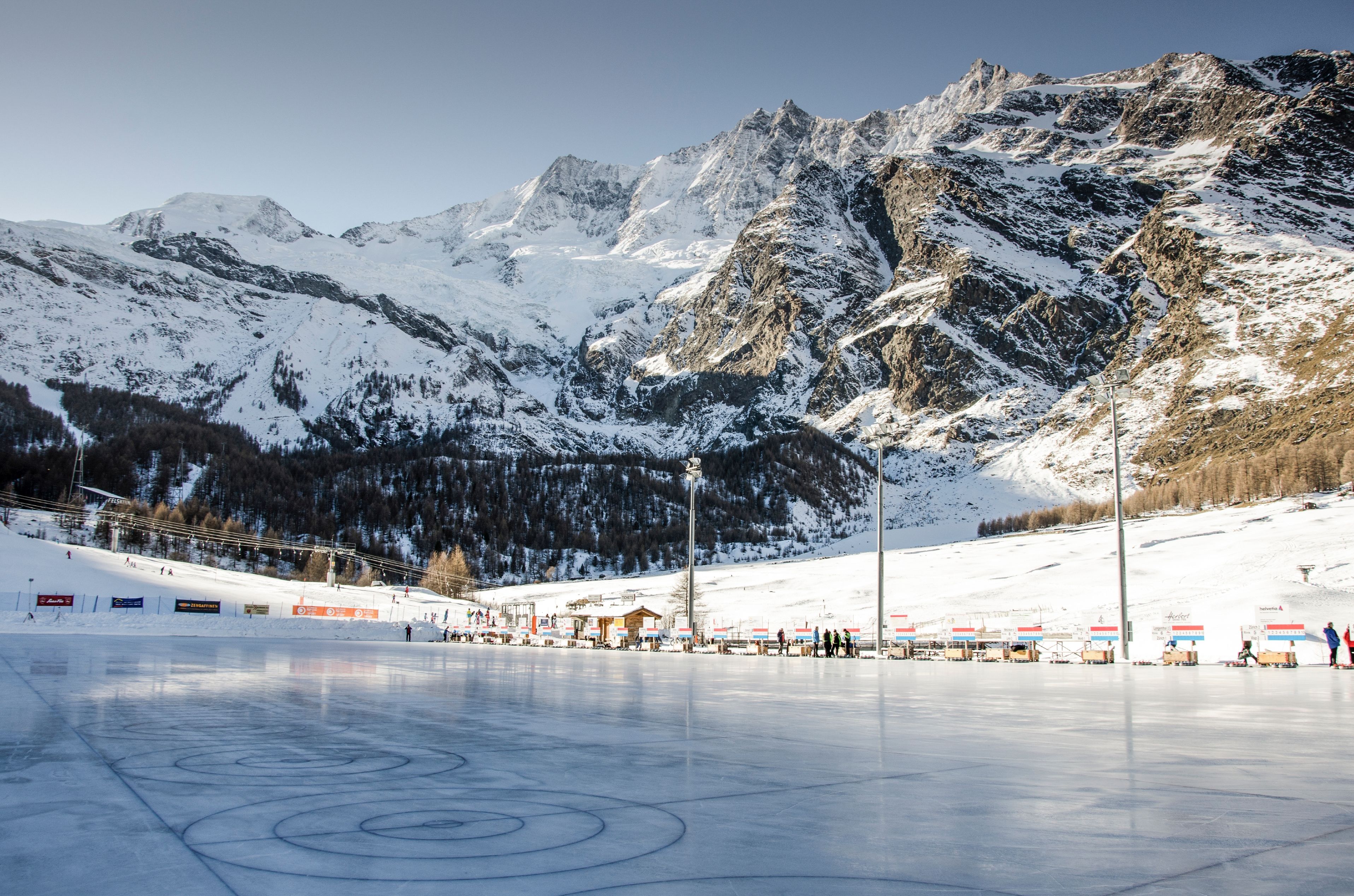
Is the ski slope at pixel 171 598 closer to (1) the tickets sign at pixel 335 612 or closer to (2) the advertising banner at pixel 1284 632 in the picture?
(1) the tickets sign at pixel 335 612

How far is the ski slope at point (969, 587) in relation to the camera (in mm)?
48906

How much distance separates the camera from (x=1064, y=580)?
70.3 m

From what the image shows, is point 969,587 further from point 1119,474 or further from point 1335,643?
point 1335,643

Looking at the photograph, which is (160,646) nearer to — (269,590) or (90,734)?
(90,734)

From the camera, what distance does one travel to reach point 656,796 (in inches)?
215

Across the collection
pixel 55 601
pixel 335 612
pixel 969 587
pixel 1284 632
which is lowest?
pixel 335 612

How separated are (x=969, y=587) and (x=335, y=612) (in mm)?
55492

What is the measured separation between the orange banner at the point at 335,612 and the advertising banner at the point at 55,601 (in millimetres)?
17346

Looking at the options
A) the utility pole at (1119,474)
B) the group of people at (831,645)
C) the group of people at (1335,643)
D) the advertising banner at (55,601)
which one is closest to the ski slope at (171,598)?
the advertising banner at (55,601)

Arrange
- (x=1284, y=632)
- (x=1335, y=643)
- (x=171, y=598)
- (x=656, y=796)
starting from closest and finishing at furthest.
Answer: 1. (x=656, y=796)
2. (x=1335, y=643)
3. (x=1284, y=632)
4. (x=171, y=598)

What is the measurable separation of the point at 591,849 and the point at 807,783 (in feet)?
7.36

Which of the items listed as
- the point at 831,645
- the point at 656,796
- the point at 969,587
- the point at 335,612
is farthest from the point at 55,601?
the point at 656,796

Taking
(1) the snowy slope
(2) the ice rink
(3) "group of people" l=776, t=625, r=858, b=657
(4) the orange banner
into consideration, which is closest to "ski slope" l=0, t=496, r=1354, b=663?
(1) the snowy slope

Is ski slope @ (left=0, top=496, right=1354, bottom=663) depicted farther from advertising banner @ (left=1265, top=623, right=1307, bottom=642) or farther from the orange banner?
the orange banner
